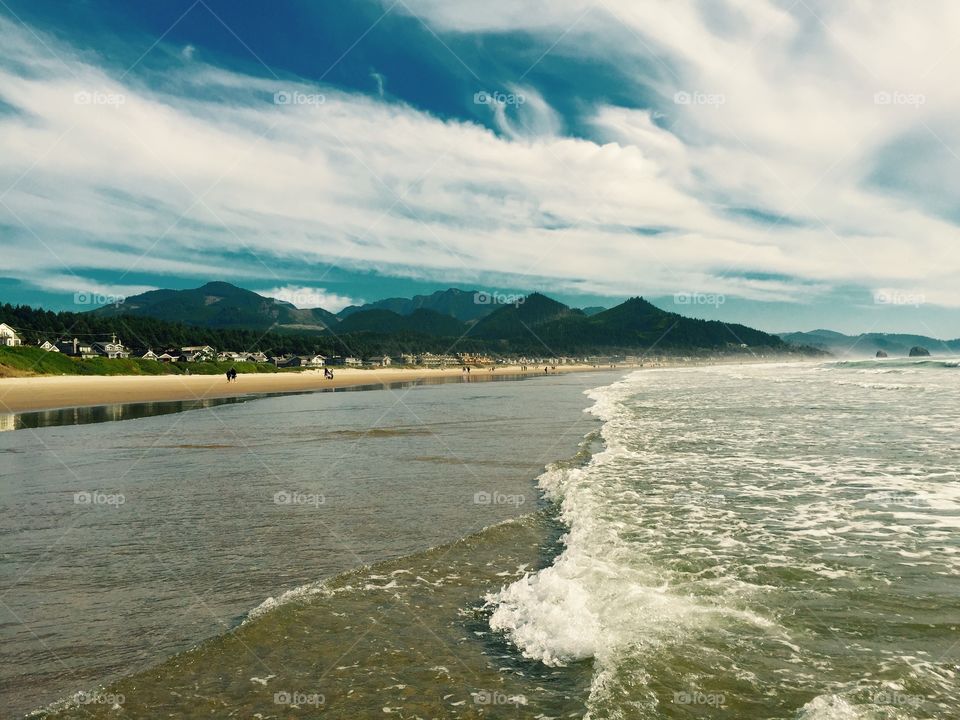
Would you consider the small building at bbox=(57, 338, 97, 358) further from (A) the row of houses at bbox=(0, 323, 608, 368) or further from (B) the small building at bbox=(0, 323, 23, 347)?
(B) the small building at bbox=(0, 323, 23, 347)

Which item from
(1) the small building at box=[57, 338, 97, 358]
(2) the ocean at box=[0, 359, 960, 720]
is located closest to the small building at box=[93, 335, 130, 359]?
(1) the small building at box=[57, 338, 97, 358]

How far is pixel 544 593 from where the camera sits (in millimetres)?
8062

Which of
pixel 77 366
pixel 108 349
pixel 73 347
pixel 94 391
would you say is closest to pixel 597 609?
pixel 94 391

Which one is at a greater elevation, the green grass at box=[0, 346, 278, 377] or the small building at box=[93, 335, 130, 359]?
the small building at box=[93, 335, 130, 359]

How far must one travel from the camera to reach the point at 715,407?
37.6m

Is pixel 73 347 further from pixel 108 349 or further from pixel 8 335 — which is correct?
pixel 8 335

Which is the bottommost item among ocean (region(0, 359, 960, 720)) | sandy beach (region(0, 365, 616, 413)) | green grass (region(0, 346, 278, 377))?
sandy beach (region(0, 365, 616, 413))

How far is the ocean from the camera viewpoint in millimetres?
5754

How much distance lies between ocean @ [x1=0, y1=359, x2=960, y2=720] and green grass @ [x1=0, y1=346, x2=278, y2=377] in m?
69.0

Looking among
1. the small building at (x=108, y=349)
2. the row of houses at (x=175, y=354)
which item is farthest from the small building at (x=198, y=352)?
the small building at (x=108, y=349)

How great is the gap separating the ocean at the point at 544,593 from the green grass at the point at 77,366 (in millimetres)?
68960

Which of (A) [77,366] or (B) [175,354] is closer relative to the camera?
(A) [77,366]

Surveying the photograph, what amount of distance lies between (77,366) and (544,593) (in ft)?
315

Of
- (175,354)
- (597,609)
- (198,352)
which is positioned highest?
(198,352)
